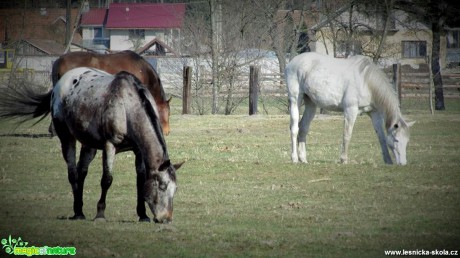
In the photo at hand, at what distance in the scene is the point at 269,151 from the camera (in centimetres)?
2006

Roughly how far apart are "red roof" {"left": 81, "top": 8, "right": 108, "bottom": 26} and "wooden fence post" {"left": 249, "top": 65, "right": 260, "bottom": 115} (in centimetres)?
6489

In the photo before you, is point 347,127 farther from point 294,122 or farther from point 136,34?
point 136,34

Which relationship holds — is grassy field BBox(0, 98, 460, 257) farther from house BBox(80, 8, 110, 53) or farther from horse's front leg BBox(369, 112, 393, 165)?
house BBox(80, 8, 110, 53)

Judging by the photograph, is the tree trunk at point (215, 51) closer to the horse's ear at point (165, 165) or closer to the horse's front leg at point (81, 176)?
the horse's front leg at point (81, 176)

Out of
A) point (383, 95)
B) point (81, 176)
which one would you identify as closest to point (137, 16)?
point (383, 95)

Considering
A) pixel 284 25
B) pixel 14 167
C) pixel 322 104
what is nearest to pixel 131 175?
pixel 14 167

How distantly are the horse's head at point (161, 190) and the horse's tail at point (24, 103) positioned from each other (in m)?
3.28

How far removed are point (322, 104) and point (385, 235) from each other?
8130mm

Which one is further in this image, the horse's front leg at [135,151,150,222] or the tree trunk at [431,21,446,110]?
the tree trunk at [431,21,446,110]

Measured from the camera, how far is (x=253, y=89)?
104ft

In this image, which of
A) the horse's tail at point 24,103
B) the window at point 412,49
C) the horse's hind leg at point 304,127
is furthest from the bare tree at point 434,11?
the horse's tail at point 24,103

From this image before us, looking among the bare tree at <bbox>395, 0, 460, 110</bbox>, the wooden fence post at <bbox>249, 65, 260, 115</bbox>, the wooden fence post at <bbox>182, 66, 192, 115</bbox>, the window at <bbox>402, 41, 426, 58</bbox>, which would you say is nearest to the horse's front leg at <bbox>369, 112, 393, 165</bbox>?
the wooden fence post at <bbox>249, 65, 260, 115</bbox>

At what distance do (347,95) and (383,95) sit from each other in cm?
74

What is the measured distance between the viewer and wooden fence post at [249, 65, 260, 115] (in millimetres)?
31469
